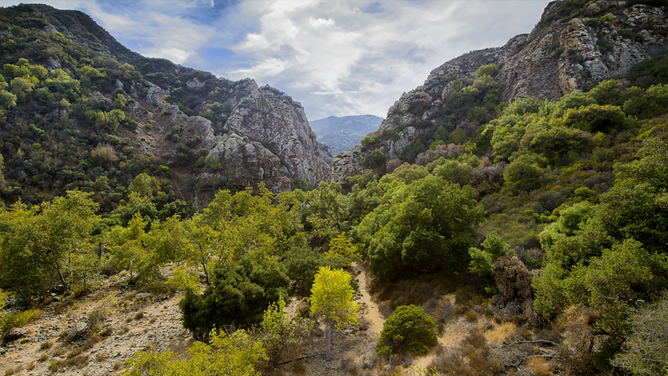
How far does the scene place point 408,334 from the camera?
47.0ft

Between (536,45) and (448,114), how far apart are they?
24.9 meters

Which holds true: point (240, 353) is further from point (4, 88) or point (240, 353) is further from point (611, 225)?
point (4, 88)

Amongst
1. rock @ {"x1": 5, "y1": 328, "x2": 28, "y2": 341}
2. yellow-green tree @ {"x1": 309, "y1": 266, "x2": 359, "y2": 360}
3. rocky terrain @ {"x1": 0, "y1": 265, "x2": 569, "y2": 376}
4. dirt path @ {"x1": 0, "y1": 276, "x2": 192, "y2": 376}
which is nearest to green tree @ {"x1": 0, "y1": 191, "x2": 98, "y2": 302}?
rocky terrain @ {"x1": 0, "y1": 265, "x2": 569, "y2": 376}

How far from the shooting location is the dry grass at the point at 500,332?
40.6ft

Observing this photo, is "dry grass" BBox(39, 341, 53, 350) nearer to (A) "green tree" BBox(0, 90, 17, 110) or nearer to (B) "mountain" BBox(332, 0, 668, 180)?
(B) "mountain" BBox(332, 0, 668, 180)

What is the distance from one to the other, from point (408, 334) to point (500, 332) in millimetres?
4859

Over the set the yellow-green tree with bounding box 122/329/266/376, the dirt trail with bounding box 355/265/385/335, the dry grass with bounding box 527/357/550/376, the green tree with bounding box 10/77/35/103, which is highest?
the green tree with bounding box 10/77/35/103

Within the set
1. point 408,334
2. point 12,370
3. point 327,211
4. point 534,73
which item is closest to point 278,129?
point 327,211

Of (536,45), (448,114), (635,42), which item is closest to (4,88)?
(448,114)

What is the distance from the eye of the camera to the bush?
45.9 feet

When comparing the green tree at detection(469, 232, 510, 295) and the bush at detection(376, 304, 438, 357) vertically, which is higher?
the green tree at detection(469, 232, 510, 295)

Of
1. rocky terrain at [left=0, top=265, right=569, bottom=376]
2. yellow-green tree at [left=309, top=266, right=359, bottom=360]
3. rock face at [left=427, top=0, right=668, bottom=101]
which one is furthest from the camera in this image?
rock face at [left=427, top=0, right=668, bottom=101]

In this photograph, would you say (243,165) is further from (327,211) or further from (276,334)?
(276,334)

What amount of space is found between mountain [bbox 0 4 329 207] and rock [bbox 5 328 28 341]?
4771 cm
